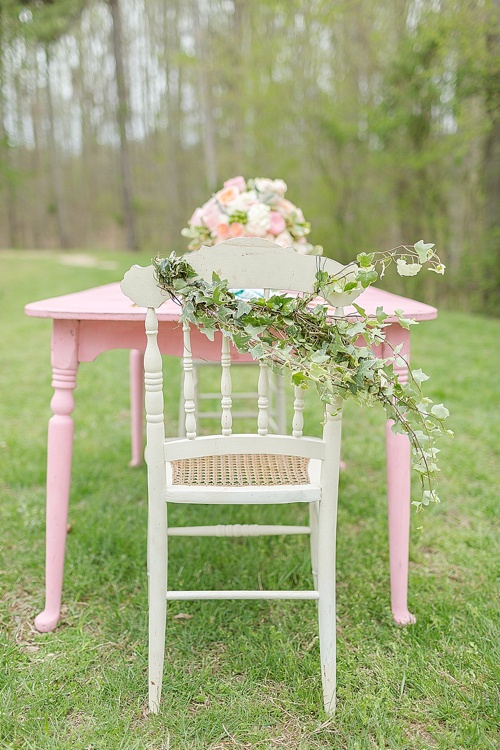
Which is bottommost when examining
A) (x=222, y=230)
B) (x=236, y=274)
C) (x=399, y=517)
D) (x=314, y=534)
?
(x=314, y=534)

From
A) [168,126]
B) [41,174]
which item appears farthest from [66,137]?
[168,126]

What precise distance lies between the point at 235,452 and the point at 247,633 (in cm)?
66

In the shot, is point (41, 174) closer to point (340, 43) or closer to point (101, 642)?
point (340, 43)

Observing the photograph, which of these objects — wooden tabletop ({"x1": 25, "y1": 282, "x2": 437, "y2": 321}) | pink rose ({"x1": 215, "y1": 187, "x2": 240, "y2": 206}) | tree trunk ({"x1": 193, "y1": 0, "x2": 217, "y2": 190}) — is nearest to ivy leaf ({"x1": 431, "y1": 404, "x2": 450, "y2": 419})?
wooden tabletop ({"x1": 25, "y1": 282, "x2": 437, "y2": 321})

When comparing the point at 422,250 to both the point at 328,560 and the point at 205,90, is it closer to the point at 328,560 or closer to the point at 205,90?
the point at 328,560

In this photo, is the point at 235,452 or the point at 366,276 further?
the point at 235,452

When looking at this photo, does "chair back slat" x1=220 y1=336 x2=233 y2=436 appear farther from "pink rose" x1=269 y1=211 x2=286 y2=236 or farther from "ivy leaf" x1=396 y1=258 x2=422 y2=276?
"pink rose" x1=269 y1=211 x2=286 y2=236

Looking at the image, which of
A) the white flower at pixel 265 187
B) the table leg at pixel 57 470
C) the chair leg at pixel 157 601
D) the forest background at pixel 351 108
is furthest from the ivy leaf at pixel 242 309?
the forest background at pixel 351 108

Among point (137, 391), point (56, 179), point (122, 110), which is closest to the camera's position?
point (137, 391)

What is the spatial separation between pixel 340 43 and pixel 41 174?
13.9 meters

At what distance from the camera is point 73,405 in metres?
1.76

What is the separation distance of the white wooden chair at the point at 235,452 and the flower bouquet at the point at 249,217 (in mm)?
1149

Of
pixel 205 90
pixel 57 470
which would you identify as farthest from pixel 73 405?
pixel 205 90

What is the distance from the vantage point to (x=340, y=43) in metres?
9.79
